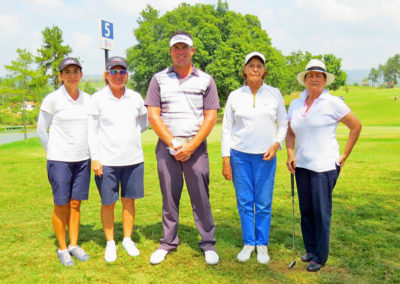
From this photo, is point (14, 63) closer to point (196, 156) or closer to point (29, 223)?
point (29, 223)

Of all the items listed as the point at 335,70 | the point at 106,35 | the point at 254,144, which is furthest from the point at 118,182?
the point at 335,70

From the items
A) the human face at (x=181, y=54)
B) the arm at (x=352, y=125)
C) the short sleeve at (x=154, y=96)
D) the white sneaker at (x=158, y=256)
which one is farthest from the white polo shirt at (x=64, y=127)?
the arm at (x=352, y=125)

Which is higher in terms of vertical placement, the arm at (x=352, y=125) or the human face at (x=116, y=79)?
the human face at (x=116, y=79)

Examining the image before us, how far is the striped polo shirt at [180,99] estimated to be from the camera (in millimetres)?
3965

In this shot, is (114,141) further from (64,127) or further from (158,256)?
(158,256)

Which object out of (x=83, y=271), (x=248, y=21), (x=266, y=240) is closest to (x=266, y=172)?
(x=266, y=240)

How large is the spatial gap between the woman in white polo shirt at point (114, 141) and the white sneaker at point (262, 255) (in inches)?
57.9

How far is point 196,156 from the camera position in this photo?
4.08 meters

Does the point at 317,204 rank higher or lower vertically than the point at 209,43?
lower

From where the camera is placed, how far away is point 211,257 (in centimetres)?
401

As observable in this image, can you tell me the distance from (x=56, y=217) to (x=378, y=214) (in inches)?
198

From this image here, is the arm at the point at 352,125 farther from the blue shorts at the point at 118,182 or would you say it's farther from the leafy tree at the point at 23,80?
the leafy tree at the point at 23,80

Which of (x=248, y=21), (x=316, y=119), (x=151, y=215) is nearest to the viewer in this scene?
(x=316, y=119)

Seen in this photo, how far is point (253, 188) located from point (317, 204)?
2.49ft
